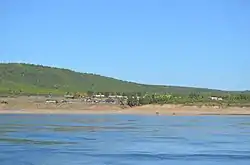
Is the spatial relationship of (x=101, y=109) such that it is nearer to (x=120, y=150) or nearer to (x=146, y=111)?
(x=146, y=111)

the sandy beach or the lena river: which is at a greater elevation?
the sandy beach

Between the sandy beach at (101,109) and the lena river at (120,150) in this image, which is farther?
the sandy beach at (101,109)

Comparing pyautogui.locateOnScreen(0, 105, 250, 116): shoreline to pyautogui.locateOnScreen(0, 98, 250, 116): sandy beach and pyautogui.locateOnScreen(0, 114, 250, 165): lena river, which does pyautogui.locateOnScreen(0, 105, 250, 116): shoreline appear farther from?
pyautogui.locateOnScreen(0, 114, 250, 165): lena river

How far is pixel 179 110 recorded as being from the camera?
165625mm

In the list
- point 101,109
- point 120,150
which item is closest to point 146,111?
point 101,109

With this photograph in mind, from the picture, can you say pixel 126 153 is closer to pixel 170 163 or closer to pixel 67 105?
pixel 170 163

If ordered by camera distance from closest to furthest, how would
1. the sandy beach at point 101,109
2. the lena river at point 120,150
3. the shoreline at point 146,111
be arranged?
the lena river at point 120,150, the shoreline at point 146,111, the sandy beach at point 101,109

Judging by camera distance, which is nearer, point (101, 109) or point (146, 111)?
point (146, 111)

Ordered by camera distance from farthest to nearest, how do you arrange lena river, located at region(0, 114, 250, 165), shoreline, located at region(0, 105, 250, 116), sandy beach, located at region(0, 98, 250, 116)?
sandy beach, located at region(0, 98, 250, 116) → shoreline, located at region(0, 105, 250, 116) → lena river, located at region(0, 114, 250, 165)

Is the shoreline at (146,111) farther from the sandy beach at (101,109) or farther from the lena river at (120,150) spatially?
the lena river at (120,150)

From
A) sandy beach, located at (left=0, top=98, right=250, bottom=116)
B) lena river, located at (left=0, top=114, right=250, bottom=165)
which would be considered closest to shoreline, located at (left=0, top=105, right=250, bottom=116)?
sandy beach, located at (left=0, top=98, right=250, bottom=116)

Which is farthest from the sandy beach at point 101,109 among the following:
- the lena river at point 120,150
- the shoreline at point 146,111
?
the lena river at point 120,150

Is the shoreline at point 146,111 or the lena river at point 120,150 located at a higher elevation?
the shoreline at point 146,111

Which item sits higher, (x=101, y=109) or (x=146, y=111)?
(x=101, y=109)
